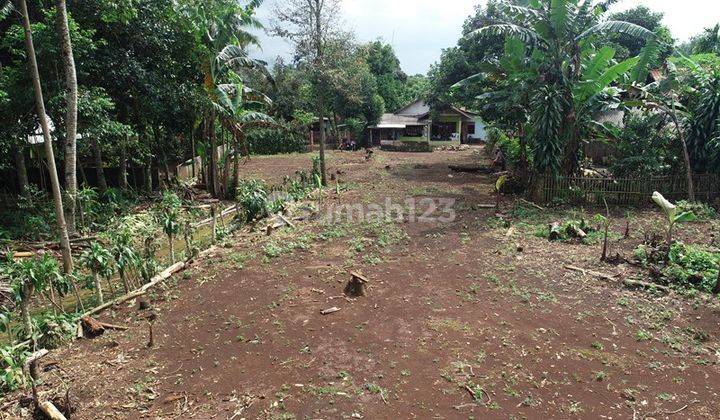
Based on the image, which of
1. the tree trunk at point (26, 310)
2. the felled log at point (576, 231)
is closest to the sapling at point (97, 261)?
the tree trunk at point (26, 310)

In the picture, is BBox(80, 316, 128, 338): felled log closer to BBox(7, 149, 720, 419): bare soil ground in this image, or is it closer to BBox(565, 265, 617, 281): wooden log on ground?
BBox(7, 149, 720, 419): bare soil ground

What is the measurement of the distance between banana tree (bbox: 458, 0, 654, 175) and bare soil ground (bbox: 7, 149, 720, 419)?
5151 millimetres

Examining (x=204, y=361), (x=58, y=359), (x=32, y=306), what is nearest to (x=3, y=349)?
(x=58, y=359)

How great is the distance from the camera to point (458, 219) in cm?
1247

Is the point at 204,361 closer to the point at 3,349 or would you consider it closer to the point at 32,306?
the point at 3,349

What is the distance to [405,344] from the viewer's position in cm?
575

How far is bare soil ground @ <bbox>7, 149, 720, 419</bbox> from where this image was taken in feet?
15.1

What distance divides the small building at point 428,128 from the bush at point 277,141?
28.2 ft

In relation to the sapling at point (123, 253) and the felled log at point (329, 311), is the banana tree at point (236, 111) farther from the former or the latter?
the felled log at point (329, 311)

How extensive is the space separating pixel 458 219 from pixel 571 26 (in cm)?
688

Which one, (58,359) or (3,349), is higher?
(3,349)

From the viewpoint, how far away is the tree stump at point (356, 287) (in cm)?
734

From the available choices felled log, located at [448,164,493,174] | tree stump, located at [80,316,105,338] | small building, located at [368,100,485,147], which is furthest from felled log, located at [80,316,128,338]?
small building, located at [368,100,485,147]

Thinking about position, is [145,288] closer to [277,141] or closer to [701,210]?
[701,210]
